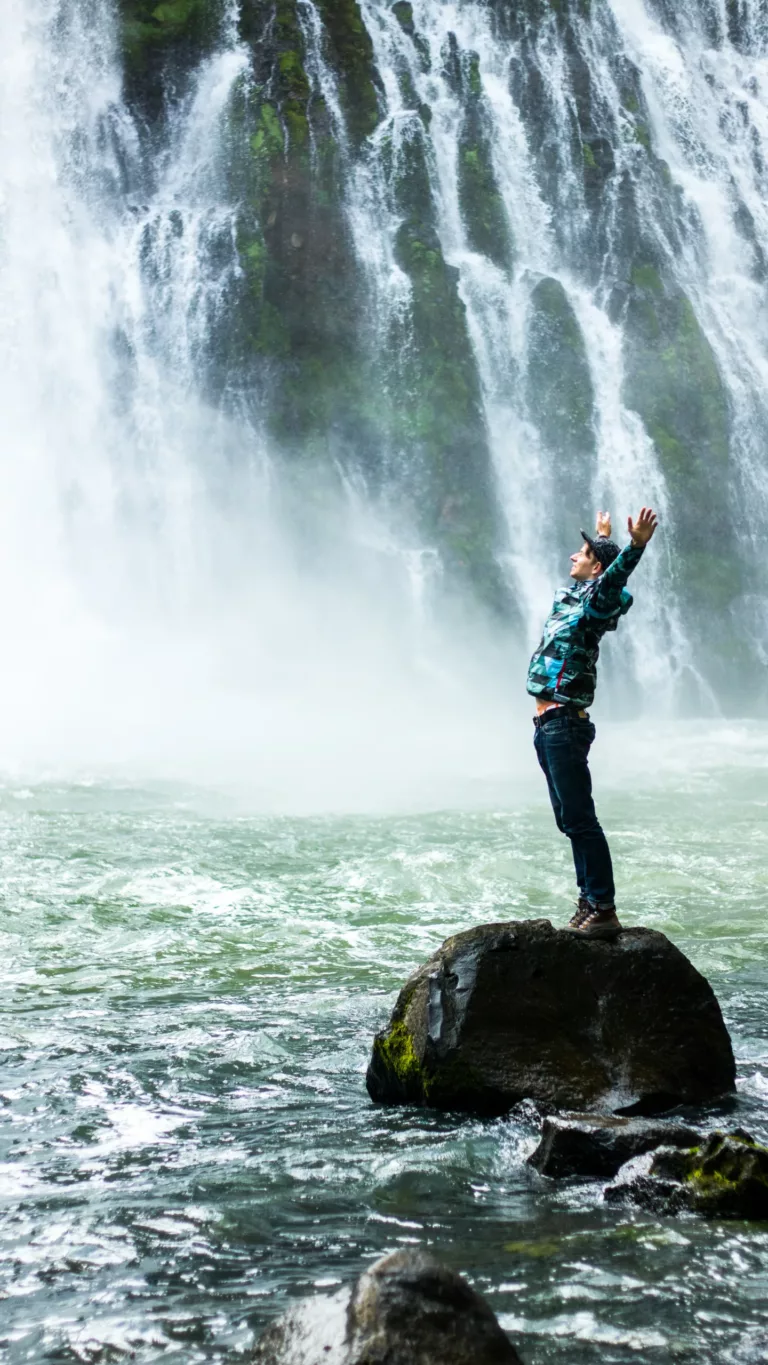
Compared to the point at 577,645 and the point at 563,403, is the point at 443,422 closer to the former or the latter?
the point at 563,403

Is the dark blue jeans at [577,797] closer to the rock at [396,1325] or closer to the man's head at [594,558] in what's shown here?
the man's head at [594,558]

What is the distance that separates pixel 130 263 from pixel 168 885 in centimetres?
2148

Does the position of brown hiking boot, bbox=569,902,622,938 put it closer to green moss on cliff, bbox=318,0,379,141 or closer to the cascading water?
the cascading water

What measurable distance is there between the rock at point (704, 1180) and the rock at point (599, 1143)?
129 millimetres

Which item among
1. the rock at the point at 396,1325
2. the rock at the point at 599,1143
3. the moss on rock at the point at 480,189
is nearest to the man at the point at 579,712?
the rock at the point at 599,1143

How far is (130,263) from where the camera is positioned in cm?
2756

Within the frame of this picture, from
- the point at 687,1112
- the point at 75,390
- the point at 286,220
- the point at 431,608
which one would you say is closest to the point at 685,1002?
the point at 687,1112

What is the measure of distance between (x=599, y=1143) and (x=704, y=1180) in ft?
1.45

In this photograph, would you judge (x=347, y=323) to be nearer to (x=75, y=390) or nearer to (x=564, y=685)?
(x=75, y=390)

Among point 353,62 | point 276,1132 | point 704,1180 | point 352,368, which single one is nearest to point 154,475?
point 352,368

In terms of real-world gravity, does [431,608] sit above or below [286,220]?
below

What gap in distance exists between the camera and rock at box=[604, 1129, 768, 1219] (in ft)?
11.8

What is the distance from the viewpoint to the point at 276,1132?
4.42 metres

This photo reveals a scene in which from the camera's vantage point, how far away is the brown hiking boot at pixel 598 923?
17.1ft
